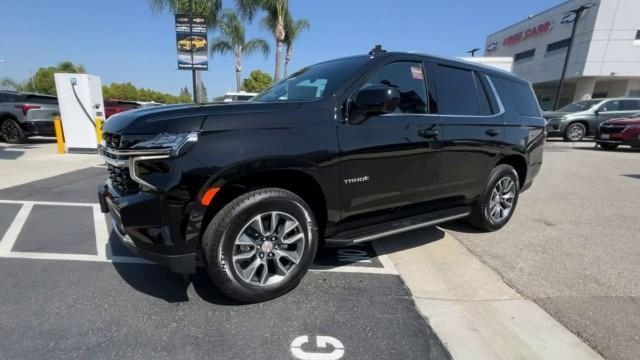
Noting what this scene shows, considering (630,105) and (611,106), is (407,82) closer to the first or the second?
(611,106)

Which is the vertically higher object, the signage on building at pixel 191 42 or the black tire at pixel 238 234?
the signage on building at pixel 191 42

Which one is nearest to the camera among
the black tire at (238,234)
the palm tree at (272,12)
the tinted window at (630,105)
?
the black tire at (238,234)

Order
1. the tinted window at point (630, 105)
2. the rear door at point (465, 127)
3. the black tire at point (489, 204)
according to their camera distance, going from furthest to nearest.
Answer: the tinted window at point (630, 105)
the black tire at point (489, 204)
the rear door at point (465, 127)

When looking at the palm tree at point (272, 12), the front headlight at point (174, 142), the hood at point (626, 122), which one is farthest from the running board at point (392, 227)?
the palm tree at point (272, 12)

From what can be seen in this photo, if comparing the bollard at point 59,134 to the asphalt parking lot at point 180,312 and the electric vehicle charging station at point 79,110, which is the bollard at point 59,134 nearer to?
the electric vehicle charging station at point 79,110

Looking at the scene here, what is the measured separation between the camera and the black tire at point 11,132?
35.7 ft

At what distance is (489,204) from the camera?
13.2 feet

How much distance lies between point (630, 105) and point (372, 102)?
688 inches

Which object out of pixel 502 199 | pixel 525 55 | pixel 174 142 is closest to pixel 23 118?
pixel 174 142

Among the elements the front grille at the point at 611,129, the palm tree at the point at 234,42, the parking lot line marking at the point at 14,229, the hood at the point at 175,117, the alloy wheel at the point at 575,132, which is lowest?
the parking lot line marking at the point at 14,229

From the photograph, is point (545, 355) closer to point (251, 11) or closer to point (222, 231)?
point (222, 231)

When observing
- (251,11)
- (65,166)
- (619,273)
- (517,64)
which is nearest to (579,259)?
Result: (619,273)

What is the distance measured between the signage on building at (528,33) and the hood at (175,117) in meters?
41.4

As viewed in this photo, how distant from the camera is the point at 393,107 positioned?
2678 millimetres
